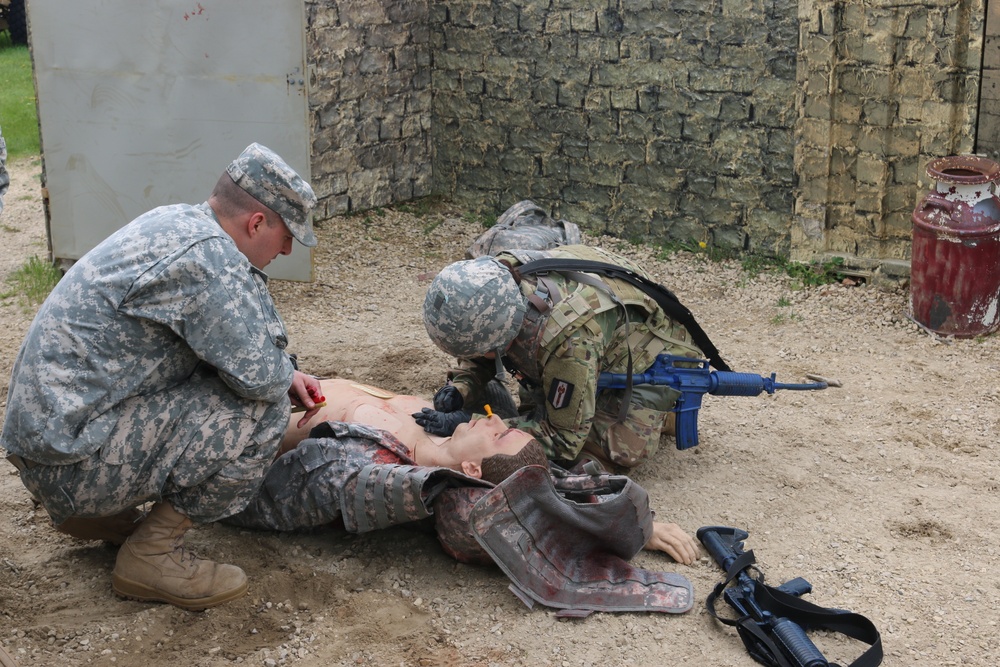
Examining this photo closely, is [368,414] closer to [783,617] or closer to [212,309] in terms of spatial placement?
[212,309]

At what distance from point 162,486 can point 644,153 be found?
492 cm

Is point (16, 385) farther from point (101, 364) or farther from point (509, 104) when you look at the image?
point (509, 104)

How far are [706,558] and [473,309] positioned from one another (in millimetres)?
1283

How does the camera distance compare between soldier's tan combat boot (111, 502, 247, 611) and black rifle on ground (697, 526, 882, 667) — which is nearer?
black rifle on ground (697, 526, 882, 667)

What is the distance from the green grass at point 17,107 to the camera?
1027 centimetres

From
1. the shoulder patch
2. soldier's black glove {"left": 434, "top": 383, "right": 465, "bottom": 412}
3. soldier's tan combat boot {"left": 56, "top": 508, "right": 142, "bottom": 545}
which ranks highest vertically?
the shoulder patch

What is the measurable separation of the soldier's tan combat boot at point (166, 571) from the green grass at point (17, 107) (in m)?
6.07

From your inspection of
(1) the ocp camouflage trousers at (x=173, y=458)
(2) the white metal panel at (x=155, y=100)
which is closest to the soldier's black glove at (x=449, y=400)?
(1) the ocp camouflage trousers at (x=173, y=458)

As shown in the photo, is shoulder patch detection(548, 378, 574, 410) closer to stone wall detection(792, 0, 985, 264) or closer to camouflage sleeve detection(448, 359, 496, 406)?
camouflage sleeve detection(448, 359, 496, 406)

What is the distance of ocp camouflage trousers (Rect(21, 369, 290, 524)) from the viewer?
360 cm

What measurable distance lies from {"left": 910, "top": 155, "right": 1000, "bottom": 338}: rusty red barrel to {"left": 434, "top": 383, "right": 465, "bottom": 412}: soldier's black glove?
9.97 ft

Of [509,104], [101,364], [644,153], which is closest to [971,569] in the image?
[101,364]

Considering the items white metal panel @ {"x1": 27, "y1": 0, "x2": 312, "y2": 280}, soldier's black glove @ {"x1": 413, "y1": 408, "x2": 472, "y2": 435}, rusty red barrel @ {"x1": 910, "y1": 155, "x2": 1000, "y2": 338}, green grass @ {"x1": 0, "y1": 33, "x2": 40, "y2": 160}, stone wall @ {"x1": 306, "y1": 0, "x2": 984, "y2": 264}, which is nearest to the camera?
soldier's black glove @ {"x1": 413, "y1": 408, "x2": 472, "y2": 435}

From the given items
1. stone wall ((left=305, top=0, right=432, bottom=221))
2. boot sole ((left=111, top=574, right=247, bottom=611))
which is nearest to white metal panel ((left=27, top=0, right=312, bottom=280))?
stone wall ((left=305, top=0, right=432, bottom=221))
